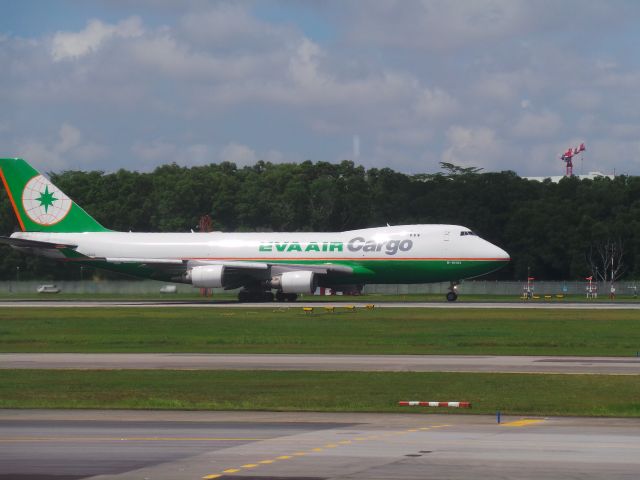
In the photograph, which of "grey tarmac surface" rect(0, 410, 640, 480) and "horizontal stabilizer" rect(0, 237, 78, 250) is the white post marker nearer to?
"grey tarmac surface" rect(0, 410, 640, 480)

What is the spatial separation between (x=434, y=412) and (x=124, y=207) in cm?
10846

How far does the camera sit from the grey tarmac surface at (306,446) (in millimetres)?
16125

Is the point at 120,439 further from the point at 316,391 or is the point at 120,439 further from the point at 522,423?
the point at 316,391

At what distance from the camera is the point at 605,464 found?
16547mm

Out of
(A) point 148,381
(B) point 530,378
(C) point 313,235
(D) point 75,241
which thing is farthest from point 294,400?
(D) point 75,241

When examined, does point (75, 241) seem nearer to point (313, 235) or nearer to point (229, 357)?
point (313, 235)

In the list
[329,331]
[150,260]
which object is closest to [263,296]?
[150,260]

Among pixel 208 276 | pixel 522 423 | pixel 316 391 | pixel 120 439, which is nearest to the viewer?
pixel 120 439

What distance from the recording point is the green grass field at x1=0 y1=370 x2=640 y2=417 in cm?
2416

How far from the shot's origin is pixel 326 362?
3409 cm

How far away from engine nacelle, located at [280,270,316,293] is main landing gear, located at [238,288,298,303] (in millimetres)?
4107

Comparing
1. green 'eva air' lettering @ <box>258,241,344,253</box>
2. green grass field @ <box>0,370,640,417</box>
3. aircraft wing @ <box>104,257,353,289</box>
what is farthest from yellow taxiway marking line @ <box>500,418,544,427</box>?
green 'eva air' lettering @ <box>258,241,344,253</box>

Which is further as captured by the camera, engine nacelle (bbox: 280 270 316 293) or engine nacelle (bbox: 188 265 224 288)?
engine nacelle (bbox: 188 265 224 288)

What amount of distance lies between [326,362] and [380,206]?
84.4 m
